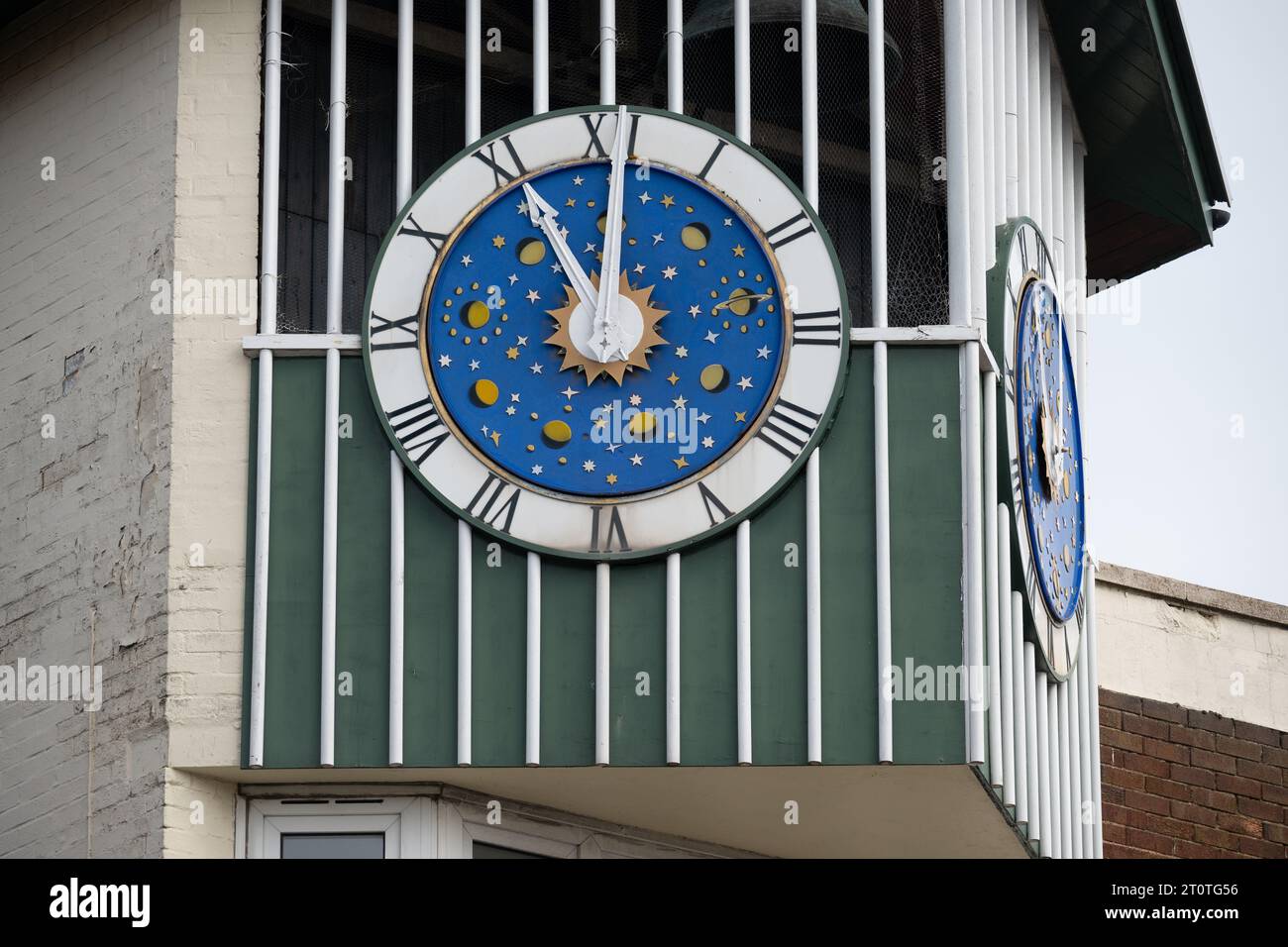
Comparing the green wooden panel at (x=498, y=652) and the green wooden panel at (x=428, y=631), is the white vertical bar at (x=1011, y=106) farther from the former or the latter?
the green wooden panel at (x=428, y=631)

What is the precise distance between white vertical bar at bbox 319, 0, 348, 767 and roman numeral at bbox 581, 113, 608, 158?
1160 millimetres

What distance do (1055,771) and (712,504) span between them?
114 inches

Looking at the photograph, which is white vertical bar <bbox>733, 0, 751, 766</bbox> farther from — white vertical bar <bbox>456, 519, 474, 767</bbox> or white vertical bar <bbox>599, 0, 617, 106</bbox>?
white vertical bar <bbox>456, 519, 474, 767</bbox>

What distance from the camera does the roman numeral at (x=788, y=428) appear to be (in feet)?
43.0

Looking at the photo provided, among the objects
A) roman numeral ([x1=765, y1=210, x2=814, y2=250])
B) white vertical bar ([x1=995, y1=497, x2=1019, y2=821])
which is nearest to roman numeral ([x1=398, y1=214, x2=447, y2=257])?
roman numeral ([x1=765, y1=210, x2=814, y2=250])

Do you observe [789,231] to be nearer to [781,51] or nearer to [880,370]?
[880,370]

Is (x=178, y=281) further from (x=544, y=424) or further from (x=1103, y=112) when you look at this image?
(x=1103, y=112)

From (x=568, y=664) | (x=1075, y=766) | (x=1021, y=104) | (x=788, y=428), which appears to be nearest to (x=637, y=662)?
(x=568, y=664)

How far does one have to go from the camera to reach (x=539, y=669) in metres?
12.9

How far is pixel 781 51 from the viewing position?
46.4 feet

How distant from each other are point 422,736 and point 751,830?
6.71 feet

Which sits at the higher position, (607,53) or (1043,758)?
(607,53)

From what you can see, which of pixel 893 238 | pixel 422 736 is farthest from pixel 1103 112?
pixel 422 736

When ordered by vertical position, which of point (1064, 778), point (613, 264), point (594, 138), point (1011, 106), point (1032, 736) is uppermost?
point (1011, 106)
